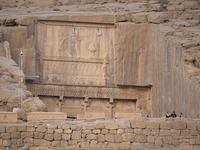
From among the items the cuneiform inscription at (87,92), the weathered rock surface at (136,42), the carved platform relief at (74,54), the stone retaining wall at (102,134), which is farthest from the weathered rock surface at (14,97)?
the carved platform relief at (74,54)

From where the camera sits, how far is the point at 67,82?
3266 centimetres

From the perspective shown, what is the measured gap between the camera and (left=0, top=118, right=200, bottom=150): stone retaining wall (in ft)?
64.9

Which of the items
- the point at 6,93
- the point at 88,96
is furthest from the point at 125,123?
the point at 88,96

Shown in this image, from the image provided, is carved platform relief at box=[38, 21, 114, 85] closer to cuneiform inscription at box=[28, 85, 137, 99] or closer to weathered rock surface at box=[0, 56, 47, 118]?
cuneiform inscription at box=[28, 85, 137, 99]

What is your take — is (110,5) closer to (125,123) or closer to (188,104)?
(188,104)

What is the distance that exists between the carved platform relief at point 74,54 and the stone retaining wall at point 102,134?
40.0ft

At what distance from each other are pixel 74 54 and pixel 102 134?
13.3 m

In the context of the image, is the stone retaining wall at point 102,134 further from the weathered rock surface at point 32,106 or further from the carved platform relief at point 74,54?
the carved platform relief at point 74,54

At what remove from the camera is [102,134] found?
20.4m

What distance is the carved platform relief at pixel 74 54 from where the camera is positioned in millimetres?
32781

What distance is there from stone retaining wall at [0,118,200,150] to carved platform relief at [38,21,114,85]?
12201 mm

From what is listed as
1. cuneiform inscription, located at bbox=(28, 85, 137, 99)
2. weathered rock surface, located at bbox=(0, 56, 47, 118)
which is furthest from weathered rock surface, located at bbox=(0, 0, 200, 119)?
weathered rock surface, located at bbox=(0, 56, 47, 118)

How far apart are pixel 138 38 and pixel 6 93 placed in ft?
37.4

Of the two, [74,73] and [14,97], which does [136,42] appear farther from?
[14,97]
